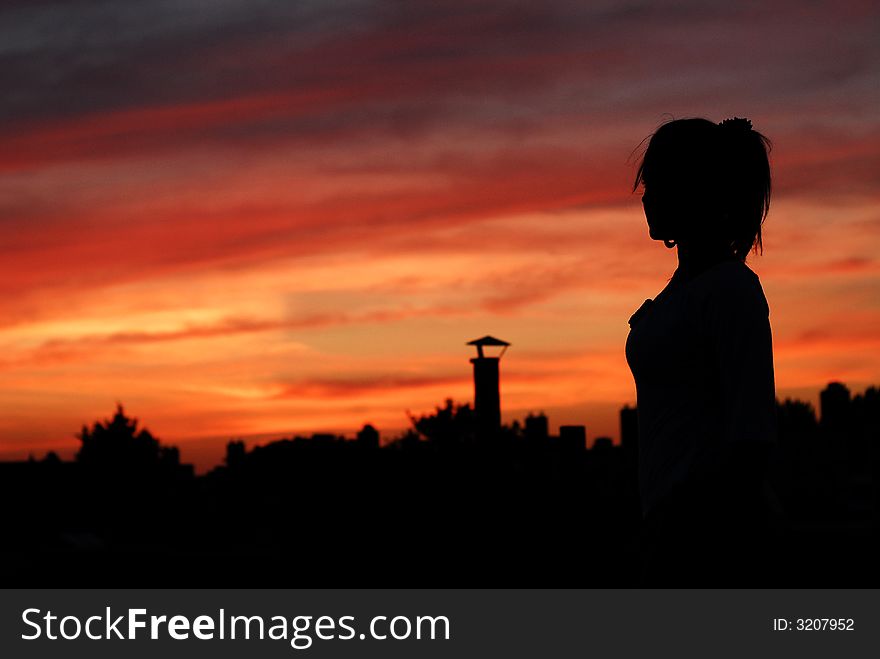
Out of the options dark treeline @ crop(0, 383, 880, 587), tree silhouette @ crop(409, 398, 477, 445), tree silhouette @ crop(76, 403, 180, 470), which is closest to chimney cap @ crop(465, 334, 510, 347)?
dark treeline @ crop(0, 383, 880, 587)

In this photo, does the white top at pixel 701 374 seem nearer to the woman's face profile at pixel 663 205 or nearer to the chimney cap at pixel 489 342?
the woman's face profile at pixel 663 205

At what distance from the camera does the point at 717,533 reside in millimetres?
2617

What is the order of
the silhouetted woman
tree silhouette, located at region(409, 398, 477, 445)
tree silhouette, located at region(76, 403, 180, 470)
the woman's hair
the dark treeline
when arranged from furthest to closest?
tree silhouette, located at region(76, 403, 180, 470) < tree silhouette, located at region(409, 398, 477, 445) < the dark treeline < the woman's hair < the silhouetted woman

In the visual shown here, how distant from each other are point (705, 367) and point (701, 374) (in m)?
0.02

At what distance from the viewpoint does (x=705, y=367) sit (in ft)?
9.07

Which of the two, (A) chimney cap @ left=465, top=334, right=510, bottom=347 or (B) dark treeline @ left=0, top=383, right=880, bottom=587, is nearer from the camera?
(B) dark treeline @ left=0, top=383, right=880, bottom=587

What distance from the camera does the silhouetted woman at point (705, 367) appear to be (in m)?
2.60

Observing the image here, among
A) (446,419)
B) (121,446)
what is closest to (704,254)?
(446,419)

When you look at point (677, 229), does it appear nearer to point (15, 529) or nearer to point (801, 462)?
point (801, 462)

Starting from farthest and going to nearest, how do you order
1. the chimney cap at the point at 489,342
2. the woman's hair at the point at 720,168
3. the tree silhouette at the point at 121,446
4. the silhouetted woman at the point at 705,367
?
the tree silhouette at the point at 121,446 < the chimney cap at the point at 489,342 < the woman's hair at the point at 720,168 < the silhouetted woman at the point at 705,367

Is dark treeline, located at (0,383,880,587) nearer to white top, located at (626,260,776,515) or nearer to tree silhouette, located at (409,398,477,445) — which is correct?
white top, located at (626,260,776,515)

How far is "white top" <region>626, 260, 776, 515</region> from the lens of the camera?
263 cm

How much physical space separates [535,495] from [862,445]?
26579 millimetres

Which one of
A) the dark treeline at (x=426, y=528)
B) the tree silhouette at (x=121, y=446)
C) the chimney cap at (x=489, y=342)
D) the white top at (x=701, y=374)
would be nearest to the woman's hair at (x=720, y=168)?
the white top at (x=701, y=374)
